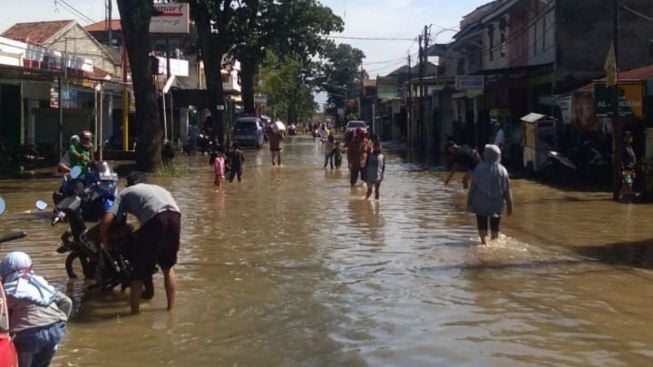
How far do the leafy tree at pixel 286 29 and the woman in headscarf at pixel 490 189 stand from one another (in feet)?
125

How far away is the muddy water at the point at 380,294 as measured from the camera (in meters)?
6.84

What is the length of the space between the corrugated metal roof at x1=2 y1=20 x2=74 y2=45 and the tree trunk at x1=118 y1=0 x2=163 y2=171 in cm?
2070

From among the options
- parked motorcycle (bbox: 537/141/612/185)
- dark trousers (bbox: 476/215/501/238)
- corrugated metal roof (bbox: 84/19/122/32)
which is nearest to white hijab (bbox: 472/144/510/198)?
dark trousers (bbox: 476/215/501/238)

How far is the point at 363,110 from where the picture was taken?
105m

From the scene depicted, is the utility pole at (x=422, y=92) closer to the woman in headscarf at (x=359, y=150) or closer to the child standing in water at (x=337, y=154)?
the child standing in water at (x=337, y=154)

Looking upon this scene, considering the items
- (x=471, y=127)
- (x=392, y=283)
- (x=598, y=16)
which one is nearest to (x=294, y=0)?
(x=471, y=127)

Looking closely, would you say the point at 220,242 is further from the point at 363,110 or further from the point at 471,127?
the point at 363,110

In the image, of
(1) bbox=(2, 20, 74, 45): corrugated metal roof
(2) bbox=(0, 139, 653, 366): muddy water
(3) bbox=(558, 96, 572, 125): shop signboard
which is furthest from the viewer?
(1) bbox=(2, 20, 74, 45): corrugated metal roof

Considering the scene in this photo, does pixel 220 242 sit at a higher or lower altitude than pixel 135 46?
lower

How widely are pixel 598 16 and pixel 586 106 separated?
872 centimetres

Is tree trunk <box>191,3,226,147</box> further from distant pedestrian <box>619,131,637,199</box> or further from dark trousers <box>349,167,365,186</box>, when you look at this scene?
distant pedestrian <box>619,131,637,199</box>

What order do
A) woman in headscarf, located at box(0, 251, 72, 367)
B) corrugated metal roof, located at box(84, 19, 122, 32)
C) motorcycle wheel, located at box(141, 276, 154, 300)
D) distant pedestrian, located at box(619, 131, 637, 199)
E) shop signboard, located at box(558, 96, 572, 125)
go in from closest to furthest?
woman in headscarf, located at box(0, 251, 72, 367) < motorcycle wheel, located at box(141, 276, 154, 300) < distant pedestrian, located at box(619, 131, 637, 199) < shop signboard, located at box(558, 96, 572, 125) < corrugated metal roof, located at box(84, 19, 122, 32)

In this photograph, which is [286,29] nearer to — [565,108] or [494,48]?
[494,48]

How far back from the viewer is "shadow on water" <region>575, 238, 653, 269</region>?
438 inches
